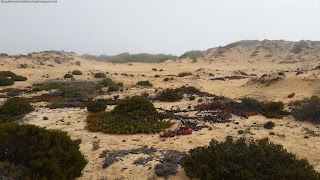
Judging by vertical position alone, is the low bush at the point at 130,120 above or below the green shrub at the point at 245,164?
below

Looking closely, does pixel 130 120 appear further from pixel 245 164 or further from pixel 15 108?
pixel 15 108

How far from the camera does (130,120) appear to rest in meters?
9.91

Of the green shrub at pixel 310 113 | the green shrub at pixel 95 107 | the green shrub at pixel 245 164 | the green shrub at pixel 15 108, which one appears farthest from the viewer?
the green shrub at pixel 95 107

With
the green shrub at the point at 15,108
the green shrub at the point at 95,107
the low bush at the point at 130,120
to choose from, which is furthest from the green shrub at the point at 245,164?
the green shrub at the point at 15,108

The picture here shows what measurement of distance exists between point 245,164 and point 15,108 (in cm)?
1212

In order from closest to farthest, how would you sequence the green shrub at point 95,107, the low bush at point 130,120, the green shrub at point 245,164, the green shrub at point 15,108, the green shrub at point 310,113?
the green shrub at point 245,164, the low bush at point 130,120, the green shrub at point 310,113, the green shrub at point 15,108, the green shrub at point 95,107

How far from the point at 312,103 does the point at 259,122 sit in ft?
8.41

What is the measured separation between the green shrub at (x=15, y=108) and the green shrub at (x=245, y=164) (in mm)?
10578

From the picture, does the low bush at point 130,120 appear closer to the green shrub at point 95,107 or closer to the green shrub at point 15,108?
the green shrub at point 95,107

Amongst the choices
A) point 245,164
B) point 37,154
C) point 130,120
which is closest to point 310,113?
point 245,164

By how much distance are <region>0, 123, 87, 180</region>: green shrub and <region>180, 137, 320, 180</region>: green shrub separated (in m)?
2.71

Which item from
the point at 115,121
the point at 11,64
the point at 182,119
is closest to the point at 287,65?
the point at 182,119

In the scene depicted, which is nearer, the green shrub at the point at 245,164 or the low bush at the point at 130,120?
the green shrub at the point at 245,164

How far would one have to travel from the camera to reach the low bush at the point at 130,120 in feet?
29.0
